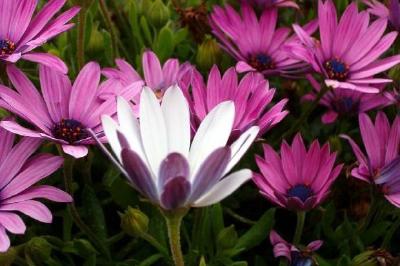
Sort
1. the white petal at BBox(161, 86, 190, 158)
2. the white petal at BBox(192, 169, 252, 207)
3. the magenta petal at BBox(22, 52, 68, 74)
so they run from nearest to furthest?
the white petal at BBox(192, 169, 252, 207) < the white petal at BBox(161, 86, 190, 158) < the magenta petal at BBox(22, 52, 68, 74)

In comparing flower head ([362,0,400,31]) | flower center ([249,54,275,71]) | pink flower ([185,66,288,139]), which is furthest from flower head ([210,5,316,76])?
pink flower ([185,66,288,139])

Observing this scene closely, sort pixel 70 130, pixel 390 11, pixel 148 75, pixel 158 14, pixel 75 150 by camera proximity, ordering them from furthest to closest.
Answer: pixel 158 14 < pixel 390 11 < pixel 148 75 < pixel 70 130 < pixel 75 150

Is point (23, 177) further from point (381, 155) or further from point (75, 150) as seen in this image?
point (381, 155)

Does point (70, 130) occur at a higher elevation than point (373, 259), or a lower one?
higher

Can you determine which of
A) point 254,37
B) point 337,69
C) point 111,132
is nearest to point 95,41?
point 254,37

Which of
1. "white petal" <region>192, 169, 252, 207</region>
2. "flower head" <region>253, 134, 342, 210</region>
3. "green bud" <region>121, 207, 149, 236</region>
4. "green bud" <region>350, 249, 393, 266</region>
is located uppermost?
"green bud" <region>121, 207, 149, 236</region>

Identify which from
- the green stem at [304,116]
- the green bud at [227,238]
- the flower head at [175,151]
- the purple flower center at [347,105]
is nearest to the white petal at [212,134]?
the flower head at [175,151]

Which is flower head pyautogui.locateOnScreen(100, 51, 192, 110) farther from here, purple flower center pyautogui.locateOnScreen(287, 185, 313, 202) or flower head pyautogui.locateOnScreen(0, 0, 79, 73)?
purple flower center pyautogui.locateOnScreen(287, 185, 313, 202)
